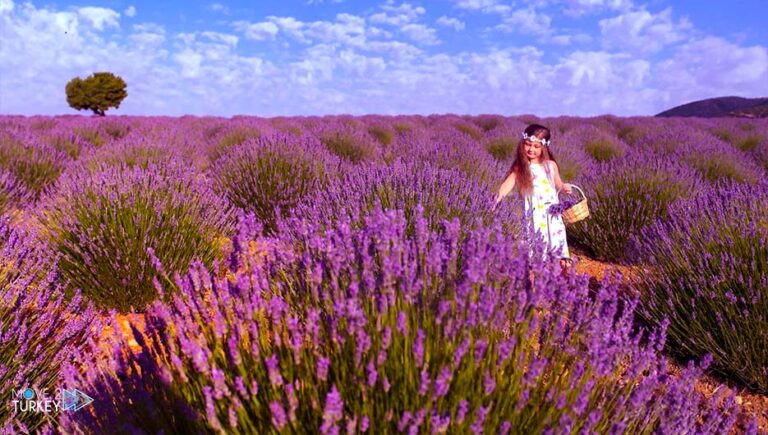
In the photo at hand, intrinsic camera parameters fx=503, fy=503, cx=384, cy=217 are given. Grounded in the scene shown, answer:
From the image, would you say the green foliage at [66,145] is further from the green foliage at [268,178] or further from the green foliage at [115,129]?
→ the green foliage at [268,178]

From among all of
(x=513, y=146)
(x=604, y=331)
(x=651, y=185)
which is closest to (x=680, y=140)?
(x=513, y=146)

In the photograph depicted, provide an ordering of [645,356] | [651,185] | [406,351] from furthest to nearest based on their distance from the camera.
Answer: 1. [651,185]
2. [645,356]
3. [406,351]

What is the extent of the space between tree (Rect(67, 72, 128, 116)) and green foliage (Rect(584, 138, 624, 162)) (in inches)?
1442

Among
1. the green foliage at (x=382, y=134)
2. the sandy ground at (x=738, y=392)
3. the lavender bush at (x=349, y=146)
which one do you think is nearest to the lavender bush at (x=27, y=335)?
the sandy ground at (x=738, y=392)

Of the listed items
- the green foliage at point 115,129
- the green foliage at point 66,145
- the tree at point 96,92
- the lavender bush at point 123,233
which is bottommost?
the lavender bush at point 123,233

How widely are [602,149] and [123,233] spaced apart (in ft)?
31.6

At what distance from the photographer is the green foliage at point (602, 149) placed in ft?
34.2

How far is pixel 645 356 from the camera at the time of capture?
1682 millimetres

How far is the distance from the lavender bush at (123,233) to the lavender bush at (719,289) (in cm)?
331

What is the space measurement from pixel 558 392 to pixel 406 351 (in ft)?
1.74

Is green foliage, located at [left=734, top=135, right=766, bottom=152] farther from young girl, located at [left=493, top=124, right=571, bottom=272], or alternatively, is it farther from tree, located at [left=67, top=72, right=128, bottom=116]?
tree, located at [left=67, top=72, right=128, bottom=116]

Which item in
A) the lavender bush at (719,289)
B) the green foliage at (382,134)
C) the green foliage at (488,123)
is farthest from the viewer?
the green foliage at (488,123)

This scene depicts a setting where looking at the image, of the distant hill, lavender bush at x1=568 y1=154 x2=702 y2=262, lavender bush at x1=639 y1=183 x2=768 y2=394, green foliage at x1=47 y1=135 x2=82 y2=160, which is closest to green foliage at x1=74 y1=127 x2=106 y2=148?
green foliage at x1=47 y1=135 x2=82 y2=160

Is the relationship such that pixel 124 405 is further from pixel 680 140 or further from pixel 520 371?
pixel 680 140
